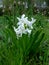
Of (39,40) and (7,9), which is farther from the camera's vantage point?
(7,9)

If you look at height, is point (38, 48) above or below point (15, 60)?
below

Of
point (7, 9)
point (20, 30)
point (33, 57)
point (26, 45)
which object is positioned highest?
point (20, 30)

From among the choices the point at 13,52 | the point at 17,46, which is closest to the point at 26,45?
the point at 17,46

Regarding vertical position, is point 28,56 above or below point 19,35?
below

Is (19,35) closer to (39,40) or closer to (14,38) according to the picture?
(14,38)

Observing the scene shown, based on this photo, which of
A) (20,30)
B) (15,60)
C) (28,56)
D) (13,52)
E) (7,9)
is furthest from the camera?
(7,9)

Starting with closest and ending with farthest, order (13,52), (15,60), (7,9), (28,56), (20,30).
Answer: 1. (15,60)
2. (13,52)
3. (20,30)
4. (28,56)
5. (7,9)

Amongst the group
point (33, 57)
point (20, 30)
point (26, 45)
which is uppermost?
point (20, 30)

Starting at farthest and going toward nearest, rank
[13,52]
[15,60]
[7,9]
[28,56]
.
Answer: [7,9] → [28,56] → [13,52] → [15,60]

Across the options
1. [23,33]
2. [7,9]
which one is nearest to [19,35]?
[23,33]

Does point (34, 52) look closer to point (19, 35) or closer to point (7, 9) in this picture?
point (19, 35)
